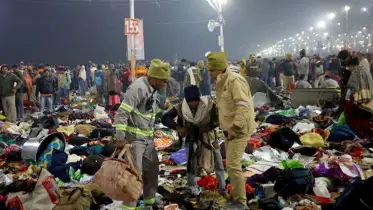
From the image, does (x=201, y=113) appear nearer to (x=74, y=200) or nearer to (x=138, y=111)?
(x=138, y=111)

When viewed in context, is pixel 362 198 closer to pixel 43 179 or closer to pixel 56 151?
pixel 43 179

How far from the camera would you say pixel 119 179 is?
176 inches

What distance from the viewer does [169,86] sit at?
1686cm

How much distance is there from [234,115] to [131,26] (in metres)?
10.9

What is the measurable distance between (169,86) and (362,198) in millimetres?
13554

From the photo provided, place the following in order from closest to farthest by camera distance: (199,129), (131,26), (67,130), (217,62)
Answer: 1. (217,62)
2. (199,129)
3. (67,130)
4. (131,26)

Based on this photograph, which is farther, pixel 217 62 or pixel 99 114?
pixel 99 114

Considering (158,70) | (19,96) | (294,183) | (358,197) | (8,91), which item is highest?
(158,70)

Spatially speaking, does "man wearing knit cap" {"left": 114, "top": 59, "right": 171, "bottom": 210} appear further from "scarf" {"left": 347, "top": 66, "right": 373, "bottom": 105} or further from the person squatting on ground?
"scarf" {"left": 347, "top": 66, "right": 373, "bottom": 105}

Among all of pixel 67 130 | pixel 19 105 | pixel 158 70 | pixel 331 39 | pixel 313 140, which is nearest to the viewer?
pixel 158 70

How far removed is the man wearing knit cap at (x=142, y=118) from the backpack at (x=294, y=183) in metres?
1.91

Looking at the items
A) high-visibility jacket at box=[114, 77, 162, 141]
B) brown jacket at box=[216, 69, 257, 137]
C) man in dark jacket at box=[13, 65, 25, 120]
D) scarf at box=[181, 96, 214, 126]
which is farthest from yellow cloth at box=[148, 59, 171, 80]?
man in dark jacket at box=[13, 65, 25, 120]

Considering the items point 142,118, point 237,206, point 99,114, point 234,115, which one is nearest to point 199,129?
point 234,115

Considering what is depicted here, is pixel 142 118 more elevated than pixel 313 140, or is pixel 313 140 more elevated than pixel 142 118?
pixel 142 118
